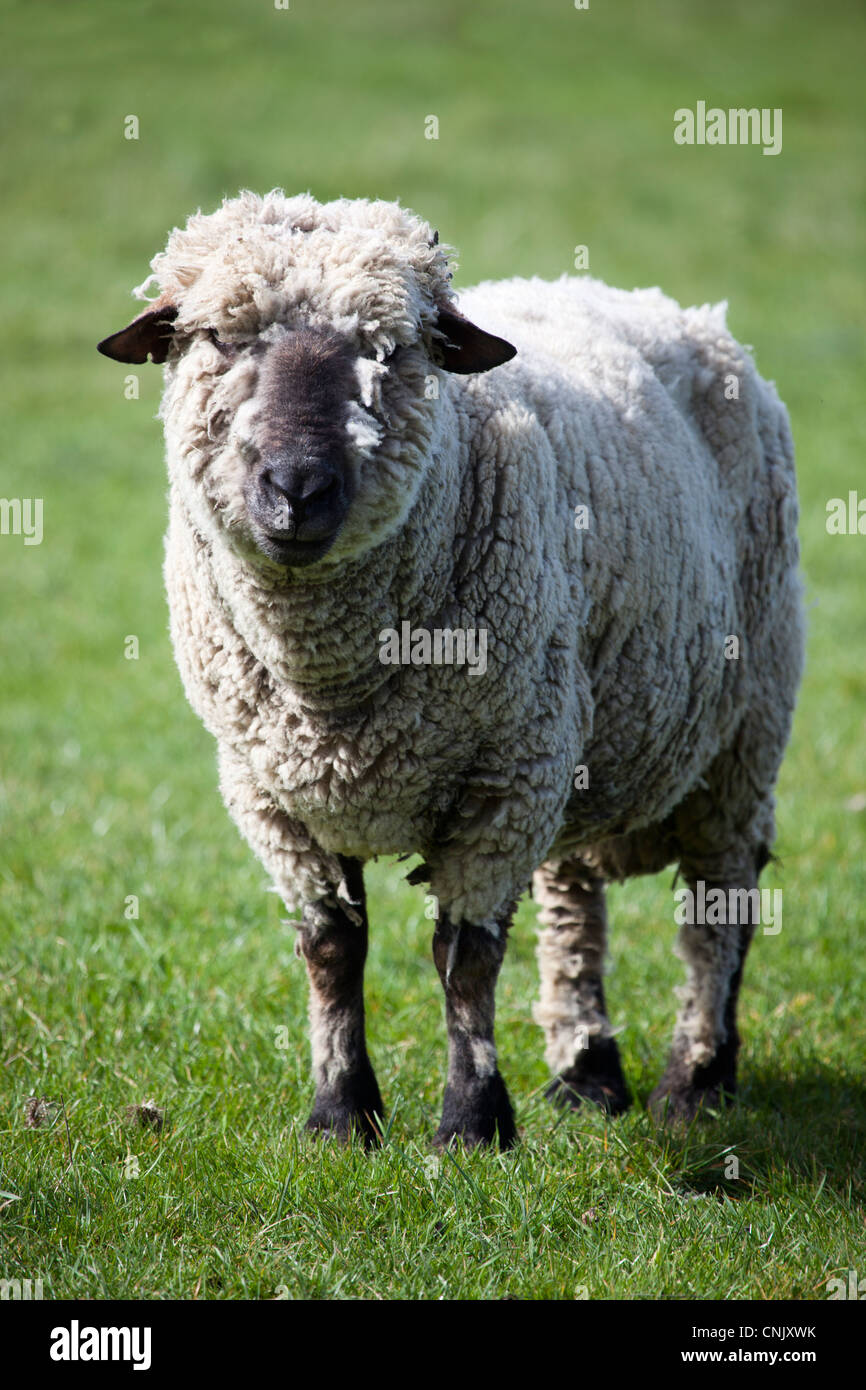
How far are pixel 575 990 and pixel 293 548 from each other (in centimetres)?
209

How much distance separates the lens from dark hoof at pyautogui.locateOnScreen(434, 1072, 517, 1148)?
3.46 meters

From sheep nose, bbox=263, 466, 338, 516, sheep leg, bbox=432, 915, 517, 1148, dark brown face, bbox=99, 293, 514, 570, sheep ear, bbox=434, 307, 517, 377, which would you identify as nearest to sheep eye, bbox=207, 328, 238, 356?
dark brown face, bbox=99, 293, 514, 570

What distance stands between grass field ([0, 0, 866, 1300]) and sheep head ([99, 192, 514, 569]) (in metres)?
1.48

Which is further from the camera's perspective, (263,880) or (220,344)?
(263,880)

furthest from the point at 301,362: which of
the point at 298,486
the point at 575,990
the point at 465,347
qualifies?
the point at 575,990

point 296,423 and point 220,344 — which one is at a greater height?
point 220,344

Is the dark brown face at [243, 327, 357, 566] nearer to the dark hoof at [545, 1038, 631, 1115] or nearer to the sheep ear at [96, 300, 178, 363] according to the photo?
the sheep ear at [96, 300, 178, 363]

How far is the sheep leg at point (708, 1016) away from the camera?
167 inches

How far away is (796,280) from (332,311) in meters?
14.6

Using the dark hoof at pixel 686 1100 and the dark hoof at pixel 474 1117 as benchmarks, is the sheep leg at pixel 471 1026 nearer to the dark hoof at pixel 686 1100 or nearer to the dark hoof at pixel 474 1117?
the dark hoof at pixel 474 1117

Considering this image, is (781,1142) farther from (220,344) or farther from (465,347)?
(220,344)

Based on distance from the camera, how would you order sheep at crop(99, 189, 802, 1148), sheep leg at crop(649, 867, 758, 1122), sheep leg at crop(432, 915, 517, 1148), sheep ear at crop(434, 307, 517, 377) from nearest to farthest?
sheep at crop(99, 189, 802, 1148)
sheep ear at crop(434, 307, 517, 377)
sheep leg at crop(432, 915, 517, 1148)
sheep leg at crop(649, 867, 758, 1122)

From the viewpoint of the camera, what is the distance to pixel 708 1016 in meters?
4.31

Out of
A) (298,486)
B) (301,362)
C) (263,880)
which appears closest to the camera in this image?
(298,486)
